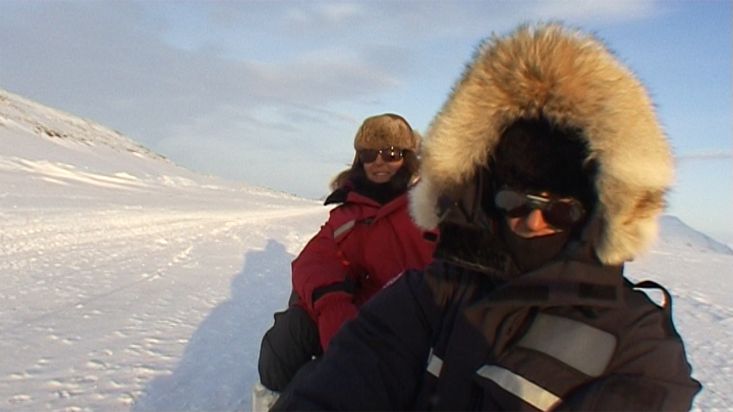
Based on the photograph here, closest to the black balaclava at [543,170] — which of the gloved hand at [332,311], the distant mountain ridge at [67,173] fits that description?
the gloved hand at [332,311]

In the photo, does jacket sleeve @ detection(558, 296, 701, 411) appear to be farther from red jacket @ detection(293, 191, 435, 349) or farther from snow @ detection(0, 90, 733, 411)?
red jacket @ detection(293, 191, 435, 349)

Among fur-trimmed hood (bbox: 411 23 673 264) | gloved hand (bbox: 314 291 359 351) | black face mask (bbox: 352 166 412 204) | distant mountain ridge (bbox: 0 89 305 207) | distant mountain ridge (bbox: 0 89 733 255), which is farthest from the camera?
distant mountain ridge (bbox: 0 89 733 255)

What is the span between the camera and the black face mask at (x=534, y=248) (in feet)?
4.68

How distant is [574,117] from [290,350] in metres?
1.57

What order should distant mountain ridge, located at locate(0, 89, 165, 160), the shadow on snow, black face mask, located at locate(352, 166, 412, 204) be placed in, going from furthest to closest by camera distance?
distant mountain ridge, located at locate(0, 89, 165, 160) < the shadow on snow < black face mask, located at locate(352, 166, 412, 204)

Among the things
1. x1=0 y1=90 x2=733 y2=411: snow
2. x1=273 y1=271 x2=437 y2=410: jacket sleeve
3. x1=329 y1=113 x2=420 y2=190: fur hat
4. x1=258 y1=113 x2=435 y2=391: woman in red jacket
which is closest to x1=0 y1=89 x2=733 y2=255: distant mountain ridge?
x1=273 y1=271 x2=437 y2=410: jacket sleeve

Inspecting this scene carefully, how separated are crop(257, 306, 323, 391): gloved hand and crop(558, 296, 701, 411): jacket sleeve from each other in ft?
4.73

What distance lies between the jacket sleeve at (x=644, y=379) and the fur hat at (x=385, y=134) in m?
1.74

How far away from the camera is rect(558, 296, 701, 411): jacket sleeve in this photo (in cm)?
116

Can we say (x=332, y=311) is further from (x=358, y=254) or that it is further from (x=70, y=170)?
(x=70, y=170)

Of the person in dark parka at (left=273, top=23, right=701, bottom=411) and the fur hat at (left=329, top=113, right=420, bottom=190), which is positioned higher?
the fur hat at (left=329, top=113, right=420, bottom=190)

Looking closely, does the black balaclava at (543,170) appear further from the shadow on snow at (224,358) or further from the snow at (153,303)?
the shadow on snow at (224,358)

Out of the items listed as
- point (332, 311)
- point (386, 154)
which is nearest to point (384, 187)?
point (386, 154)

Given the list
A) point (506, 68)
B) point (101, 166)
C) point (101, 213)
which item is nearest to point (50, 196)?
point (101, 213)
